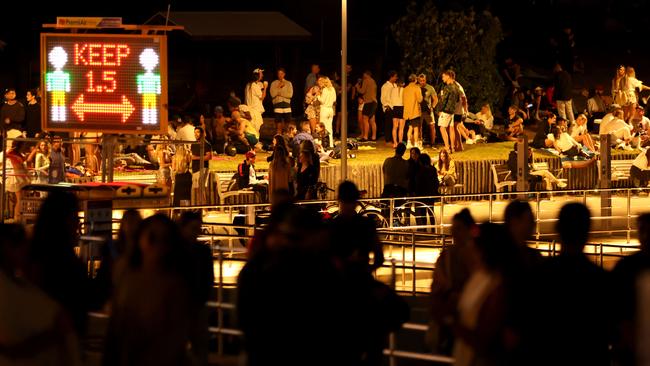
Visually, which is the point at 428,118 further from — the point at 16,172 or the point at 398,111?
the point at 16,172

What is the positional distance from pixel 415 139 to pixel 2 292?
103 feet

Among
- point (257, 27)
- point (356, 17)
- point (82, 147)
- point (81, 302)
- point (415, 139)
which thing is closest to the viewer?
point (81, 302)

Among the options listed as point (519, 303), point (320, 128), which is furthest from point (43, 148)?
point (519, 303)

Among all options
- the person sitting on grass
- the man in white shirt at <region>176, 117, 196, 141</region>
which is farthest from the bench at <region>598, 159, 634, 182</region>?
the man in white shirt at <region>176, 117, 196, 141</region>

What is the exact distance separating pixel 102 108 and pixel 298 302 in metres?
12.1

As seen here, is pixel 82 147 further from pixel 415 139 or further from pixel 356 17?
pixel 356 17

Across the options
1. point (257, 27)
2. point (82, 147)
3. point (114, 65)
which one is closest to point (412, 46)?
point (257, 27)

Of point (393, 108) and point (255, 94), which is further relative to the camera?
point (393, 108)

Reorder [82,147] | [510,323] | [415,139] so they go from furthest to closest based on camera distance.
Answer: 1. [415,139]
2. [82,147]
3. [510,323]

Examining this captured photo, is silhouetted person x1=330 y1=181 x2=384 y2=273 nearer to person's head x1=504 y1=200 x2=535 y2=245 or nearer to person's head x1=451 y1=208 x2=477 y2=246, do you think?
person's head x1=451 y1=208 x2=477 y2=246

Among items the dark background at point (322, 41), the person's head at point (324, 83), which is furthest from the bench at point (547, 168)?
the dark background at point (322, 41)

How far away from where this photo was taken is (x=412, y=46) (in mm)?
44656

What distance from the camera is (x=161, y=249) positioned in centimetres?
867

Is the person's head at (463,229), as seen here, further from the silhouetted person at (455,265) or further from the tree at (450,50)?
the tree at (450,50)
